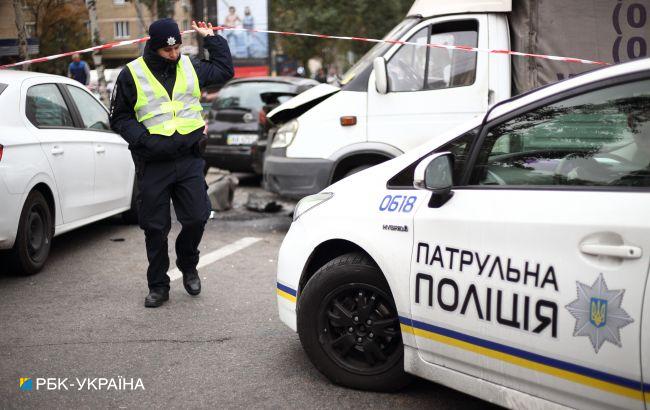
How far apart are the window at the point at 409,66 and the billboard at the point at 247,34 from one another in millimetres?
18373

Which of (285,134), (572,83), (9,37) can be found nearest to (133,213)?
(285,134)

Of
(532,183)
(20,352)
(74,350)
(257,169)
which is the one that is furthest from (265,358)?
(257,169)

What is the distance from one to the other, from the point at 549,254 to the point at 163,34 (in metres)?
3.13

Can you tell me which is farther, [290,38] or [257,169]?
[290,38]

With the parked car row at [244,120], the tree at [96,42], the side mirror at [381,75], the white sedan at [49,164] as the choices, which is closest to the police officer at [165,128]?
the white sedan at [49,164]

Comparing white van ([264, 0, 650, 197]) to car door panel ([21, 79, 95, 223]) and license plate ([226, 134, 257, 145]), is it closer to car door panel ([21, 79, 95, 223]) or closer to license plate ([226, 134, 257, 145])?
car door panel ([21, 79, 95, 223])

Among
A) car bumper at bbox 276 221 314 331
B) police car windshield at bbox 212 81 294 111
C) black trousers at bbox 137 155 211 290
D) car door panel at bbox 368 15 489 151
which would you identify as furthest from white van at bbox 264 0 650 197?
police car windshield at bbox 212 81 294 111

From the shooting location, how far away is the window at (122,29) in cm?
5881

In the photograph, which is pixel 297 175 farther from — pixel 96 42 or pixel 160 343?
pixel 96 42

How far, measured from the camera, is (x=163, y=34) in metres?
5.04

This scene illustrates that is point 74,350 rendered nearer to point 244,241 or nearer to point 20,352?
point 20,352

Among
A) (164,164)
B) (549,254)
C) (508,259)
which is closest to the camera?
(549,254)

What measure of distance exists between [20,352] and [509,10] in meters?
5.04

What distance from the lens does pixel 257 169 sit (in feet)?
37.2
